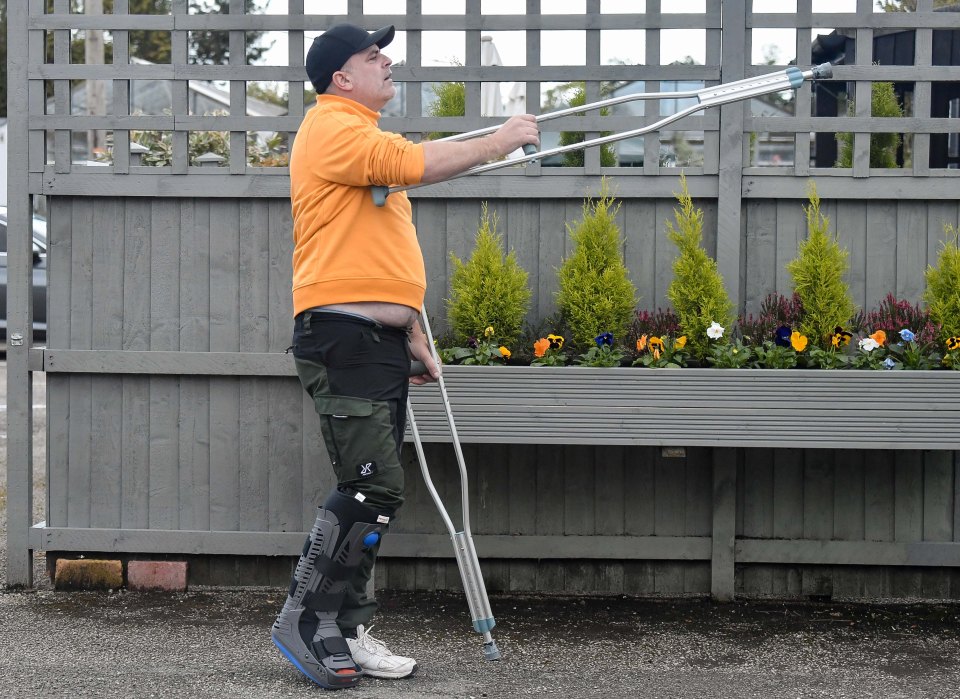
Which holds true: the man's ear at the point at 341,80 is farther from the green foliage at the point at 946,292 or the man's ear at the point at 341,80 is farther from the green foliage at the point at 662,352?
the green foliage at the point at 946,292

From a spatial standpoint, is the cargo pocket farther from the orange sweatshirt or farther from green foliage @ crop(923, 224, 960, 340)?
green foliage @ crop(923, 224, 960, 340)

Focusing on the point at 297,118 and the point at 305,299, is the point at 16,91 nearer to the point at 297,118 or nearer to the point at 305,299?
the point at 297,118

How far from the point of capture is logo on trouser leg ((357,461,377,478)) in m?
3.47

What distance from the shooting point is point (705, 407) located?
13.4 ft

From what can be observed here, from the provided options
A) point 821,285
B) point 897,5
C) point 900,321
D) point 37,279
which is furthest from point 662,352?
point 37,279

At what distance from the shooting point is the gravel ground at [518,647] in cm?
353

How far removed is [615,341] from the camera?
14.2 ft

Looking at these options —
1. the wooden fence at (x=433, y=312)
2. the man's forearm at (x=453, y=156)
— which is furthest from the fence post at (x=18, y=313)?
the man's forearm at (x=453, y=156)

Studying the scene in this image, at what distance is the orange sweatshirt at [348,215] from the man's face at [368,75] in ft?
0.12

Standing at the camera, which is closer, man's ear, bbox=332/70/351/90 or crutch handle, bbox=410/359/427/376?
man's ear, bbox=332/70/351/90

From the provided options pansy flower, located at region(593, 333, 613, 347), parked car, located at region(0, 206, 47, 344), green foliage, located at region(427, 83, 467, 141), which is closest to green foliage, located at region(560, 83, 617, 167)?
green foliage, located at region(427, 83, 467, 141)

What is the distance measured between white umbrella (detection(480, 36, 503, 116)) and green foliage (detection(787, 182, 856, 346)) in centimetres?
130

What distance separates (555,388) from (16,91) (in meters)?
2.39

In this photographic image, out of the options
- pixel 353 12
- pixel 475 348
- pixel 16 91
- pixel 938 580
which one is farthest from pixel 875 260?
pixel 16 91
